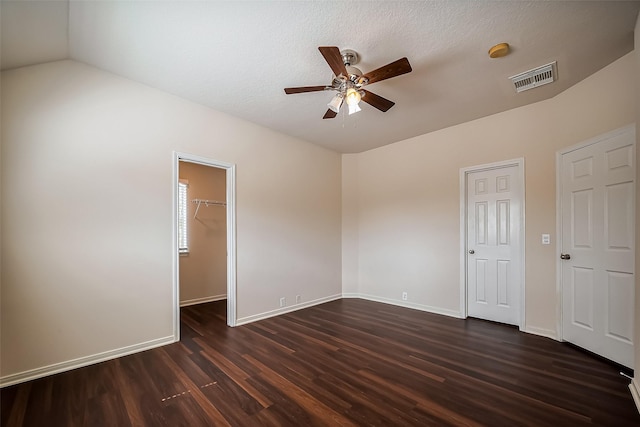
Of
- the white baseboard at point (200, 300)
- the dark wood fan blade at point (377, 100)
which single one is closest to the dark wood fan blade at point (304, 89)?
the dark wood fan blade at point (377, 100)

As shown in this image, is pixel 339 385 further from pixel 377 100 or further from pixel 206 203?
pixel 206 203

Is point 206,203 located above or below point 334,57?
below

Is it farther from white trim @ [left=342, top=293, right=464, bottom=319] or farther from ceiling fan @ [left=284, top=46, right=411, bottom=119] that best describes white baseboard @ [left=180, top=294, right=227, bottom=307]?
ceiling fan @ [left=284, top=46, right=411, bottom=119]

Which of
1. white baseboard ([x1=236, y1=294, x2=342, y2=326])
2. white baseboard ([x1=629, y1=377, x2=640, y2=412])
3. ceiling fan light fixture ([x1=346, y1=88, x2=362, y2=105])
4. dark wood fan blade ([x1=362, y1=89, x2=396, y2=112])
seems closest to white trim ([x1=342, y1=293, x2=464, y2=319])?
white baseboard ([x1=236, y1=294, x2=342, y2=326])

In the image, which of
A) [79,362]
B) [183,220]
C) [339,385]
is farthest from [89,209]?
[339,385]

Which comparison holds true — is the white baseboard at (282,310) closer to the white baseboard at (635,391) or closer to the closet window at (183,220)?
the closet window at (183,220)

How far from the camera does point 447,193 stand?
419 cm

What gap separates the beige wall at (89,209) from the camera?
2350mm

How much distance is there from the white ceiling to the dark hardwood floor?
2.77 m

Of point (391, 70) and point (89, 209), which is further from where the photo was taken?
point (89, 209)

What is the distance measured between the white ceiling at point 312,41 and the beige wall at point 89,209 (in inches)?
11.8

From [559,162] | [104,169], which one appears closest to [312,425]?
[104,169]

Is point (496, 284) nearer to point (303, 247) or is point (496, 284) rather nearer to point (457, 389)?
point (457, 389)

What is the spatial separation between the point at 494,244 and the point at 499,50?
2.48 m
